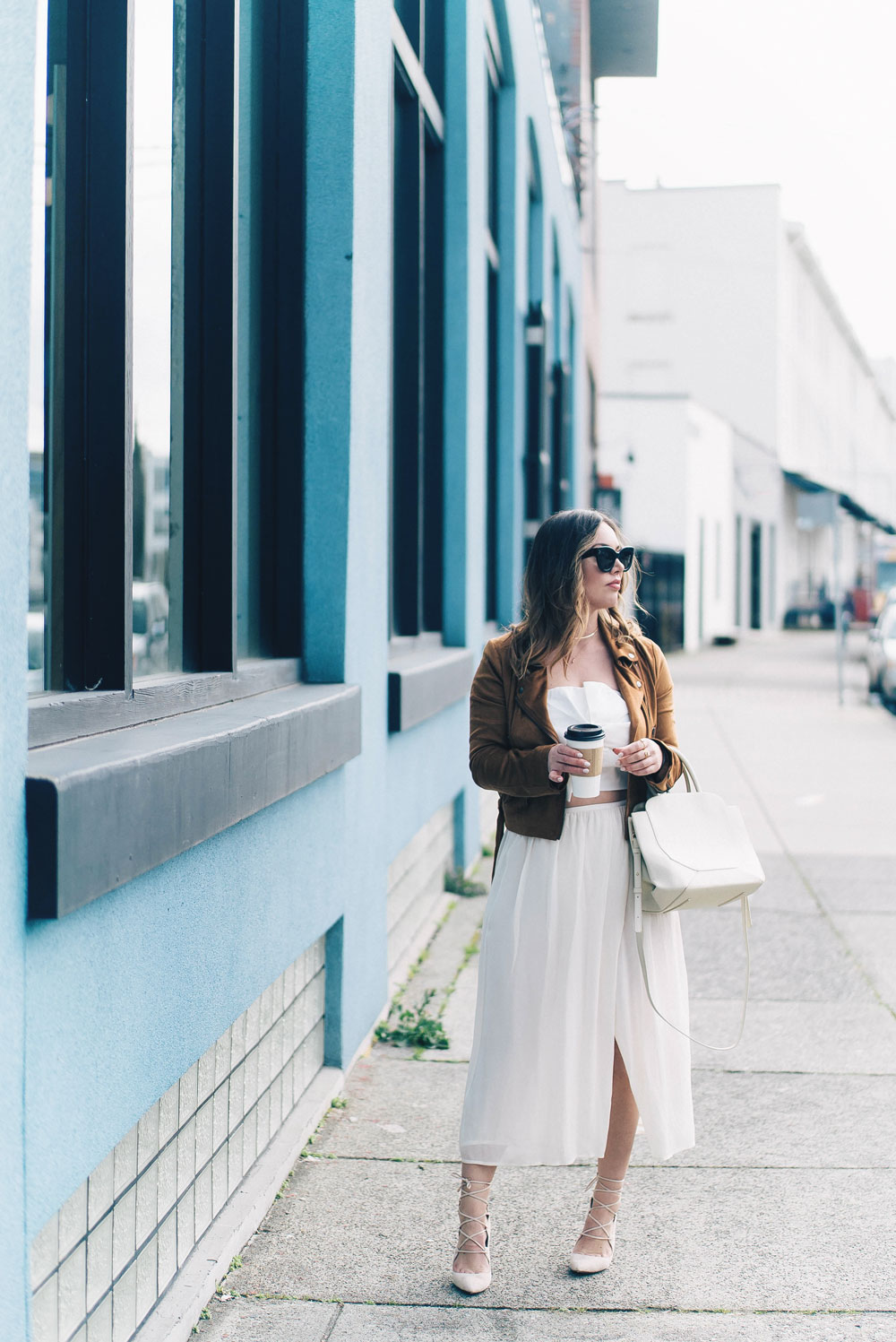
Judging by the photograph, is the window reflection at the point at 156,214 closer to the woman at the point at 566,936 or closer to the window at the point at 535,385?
the woman at the point at 566,936

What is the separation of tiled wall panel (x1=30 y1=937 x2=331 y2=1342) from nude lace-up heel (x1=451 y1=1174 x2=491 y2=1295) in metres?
0.61

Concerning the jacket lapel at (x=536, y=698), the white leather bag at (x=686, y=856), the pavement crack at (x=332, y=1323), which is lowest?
the pavement crack at (x=332, y=1323)

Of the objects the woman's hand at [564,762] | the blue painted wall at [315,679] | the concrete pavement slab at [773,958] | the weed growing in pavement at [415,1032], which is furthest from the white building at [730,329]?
the woman's hand at [564,762]

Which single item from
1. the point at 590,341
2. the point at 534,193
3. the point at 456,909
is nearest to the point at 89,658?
the point at 456,909

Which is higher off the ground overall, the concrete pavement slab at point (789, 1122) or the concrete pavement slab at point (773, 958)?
the concrete pavement slab at point (773, 958)

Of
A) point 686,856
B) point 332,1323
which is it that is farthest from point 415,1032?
point 686,856

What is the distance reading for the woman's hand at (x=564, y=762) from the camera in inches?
126

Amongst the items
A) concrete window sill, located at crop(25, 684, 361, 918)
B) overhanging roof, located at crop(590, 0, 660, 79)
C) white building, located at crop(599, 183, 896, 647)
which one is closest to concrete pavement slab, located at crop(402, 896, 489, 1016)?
concrete window sill, located at crop(25, 684, 361, 918)

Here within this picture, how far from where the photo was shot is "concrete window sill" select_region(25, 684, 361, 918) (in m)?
2.32

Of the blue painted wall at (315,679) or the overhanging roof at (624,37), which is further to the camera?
the overhanging roof at (624,37)

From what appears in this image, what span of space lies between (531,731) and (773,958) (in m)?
3.64

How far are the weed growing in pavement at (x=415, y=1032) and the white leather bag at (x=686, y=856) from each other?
203 centimetres

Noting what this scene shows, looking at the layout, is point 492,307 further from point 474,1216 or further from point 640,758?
point 474,1216

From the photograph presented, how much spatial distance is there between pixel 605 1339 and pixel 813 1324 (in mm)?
473
